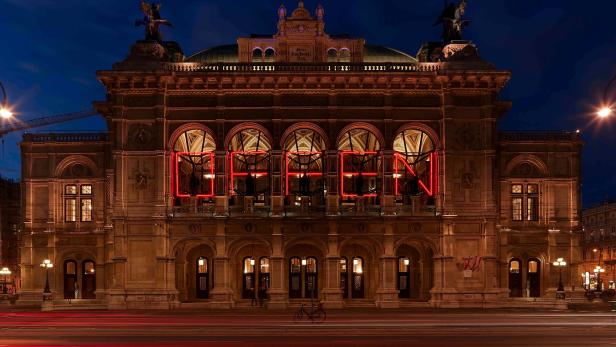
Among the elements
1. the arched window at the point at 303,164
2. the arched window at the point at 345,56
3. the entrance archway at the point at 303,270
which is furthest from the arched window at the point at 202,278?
the arched window at the point at 345,56

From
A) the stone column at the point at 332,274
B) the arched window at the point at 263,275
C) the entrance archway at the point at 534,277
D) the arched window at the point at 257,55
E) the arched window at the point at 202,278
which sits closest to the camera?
the stone column at the point at 332,274

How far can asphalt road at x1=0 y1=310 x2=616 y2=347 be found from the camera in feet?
106

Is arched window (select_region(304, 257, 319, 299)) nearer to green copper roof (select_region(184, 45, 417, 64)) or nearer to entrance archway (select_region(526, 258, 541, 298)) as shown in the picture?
entrance archway (select_region(526, 258, 541, 298))

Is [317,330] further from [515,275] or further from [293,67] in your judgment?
[515,275]

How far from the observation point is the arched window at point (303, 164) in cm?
6197

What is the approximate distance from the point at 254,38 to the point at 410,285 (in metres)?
23.0

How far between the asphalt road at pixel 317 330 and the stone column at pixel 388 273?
31.4 ft

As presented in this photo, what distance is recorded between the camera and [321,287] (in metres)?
64.1

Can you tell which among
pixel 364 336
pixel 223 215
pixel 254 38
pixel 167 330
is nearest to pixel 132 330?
pixel 167 330

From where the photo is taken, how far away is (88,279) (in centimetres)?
6806

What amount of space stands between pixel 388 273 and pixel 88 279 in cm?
2457

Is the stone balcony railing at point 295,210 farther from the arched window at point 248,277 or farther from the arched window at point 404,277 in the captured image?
the arched window at point 404,277

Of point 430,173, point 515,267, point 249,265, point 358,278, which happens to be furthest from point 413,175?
point 249,265

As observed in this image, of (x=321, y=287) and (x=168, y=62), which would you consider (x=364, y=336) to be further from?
(x=168, y=62)
